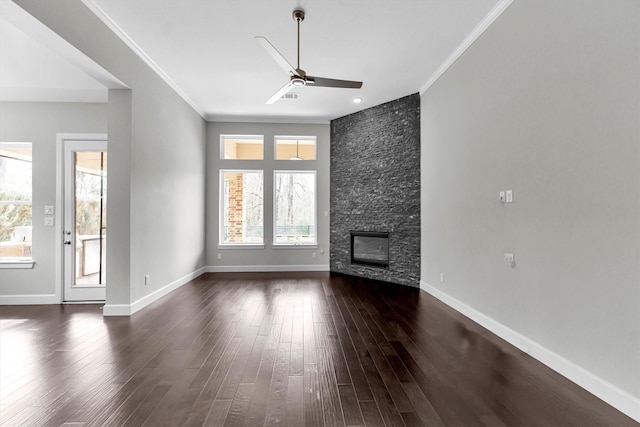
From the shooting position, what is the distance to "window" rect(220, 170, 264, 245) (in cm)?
669

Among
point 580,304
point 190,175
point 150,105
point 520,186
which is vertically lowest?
point 580,304

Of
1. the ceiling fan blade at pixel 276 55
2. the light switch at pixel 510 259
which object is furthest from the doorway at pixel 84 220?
A: the light switch at pixel 510 259

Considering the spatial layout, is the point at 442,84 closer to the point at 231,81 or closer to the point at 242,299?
the point at 231,81

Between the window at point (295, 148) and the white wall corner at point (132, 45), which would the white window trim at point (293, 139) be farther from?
the white wall corner at point (132, 45)

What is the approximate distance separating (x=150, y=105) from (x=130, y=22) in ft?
3.45

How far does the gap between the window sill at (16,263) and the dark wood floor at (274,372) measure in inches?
22.3

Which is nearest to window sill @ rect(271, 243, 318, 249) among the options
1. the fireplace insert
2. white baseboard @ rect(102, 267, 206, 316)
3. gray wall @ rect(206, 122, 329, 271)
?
gray wall @ rect(206, 122, 329, 271)

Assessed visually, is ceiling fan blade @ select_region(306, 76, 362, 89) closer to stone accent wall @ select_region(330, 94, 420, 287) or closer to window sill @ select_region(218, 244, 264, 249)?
stone accent wall @ select_region(330, 94, 420, 287)

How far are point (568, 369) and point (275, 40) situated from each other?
4008mm

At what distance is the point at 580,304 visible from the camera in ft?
7.04

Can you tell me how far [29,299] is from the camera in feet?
13.7

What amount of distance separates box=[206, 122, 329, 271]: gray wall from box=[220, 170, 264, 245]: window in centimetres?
13

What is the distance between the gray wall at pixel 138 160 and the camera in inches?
114

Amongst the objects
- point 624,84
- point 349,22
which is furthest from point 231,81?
point 624,84
